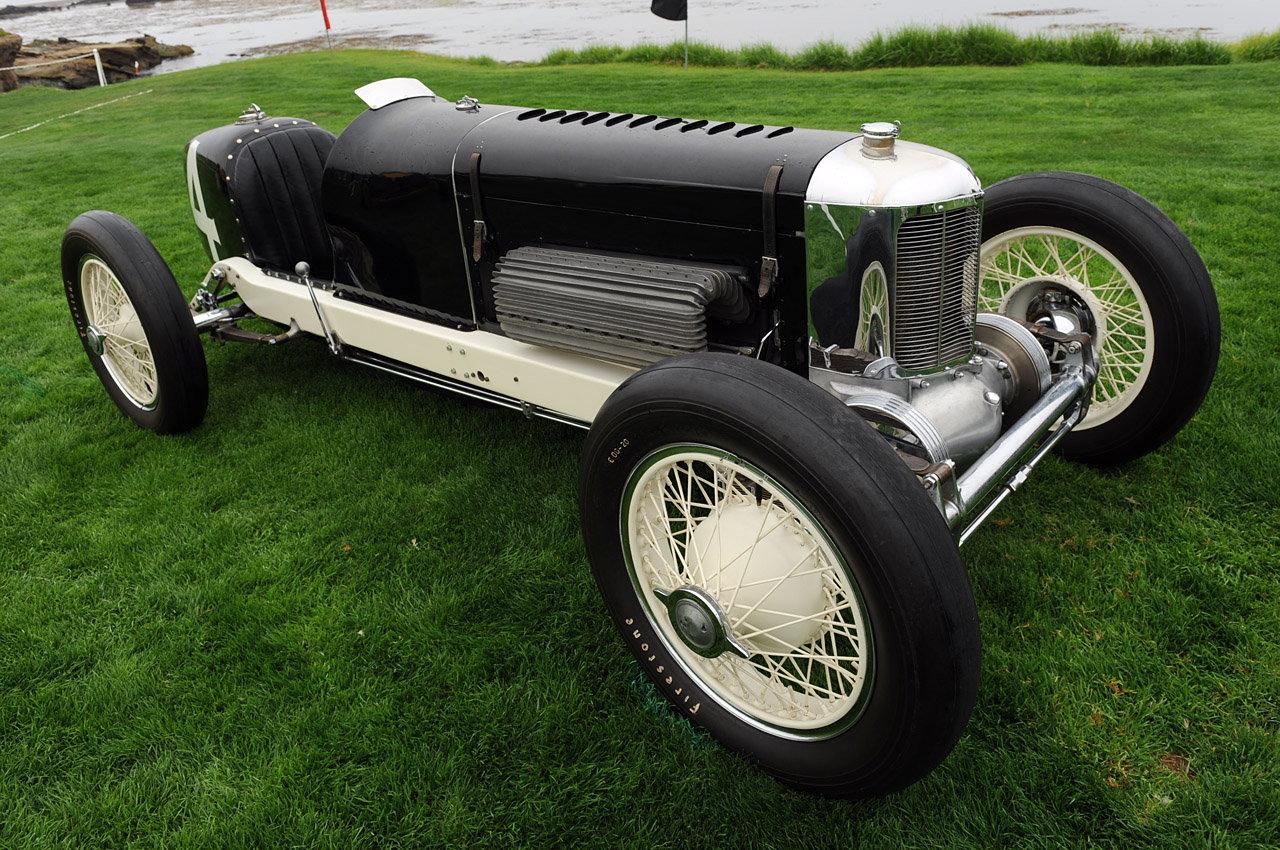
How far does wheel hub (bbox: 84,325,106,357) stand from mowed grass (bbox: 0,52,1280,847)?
1.15ft

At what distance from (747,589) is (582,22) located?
2451 centimetres

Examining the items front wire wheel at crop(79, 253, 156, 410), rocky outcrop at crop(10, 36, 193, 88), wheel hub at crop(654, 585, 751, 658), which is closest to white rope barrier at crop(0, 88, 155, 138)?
rocky outcrop at crop(10, 36, 193, 88)

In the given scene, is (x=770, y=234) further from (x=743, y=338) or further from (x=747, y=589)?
(x=747, y=589)

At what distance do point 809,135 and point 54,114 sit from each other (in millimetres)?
15461

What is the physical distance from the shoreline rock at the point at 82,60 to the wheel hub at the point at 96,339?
18.2 m

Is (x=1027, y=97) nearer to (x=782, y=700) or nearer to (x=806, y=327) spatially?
(x=806, y=327)

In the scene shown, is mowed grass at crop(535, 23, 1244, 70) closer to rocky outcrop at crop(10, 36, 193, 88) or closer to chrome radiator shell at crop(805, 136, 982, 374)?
chrome radiator shell at crop(805, 136, 982, 374)

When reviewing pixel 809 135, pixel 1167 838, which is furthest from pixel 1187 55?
pixel 1167 838

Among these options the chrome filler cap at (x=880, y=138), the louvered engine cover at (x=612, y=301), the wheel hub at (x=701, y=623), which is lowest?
the wheel hub at (x=701, y=623)

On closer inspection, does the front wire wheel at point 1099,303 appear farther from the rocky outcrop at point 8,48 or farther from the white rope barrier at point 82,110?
the rocky outcrop at point 8,48

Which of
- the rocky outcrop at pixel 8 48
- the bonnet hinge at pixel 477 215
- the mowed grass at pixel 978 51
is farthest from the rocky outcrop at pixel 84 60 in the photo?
the bonnet hinge at pixel 477 215

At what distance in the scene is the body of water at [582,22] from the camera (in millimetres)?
15867

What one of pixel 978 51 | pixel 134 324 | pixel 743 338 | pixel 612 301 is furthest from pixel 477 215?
pixel 978 51

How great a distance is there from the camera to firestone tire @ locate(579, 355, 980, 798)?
5.77 ft
